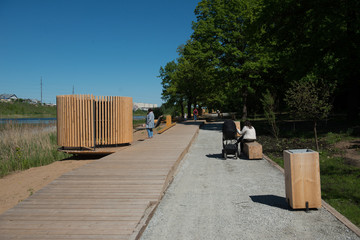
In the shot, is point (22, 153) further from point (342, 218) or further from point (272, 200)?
point (342, 218)

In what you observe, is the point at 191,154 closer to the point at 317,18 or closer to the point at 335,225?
the point at 335,225

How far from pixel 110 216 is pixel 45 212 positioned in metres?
1.20

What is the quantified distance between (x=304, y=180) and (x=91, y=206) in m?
3.93

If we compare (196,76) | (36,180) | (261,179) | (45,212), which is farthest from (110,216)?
(196,76)

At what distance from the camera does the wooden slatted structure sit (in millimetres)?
11445

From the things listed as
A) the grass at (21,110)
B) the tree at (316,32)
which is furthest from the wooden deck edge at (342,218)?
the grass at (21,110)

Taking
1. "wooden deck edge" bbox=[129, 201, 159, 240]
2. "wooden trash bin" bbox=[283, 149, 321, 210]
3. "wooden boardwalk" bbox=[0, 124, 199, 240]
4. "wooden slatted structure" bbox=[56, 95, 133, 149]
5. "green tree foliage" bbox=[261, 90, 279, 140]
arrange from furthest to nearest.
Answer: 1. "green tree foliage" bbox=[261, 90, 279, 140]
2. "wooden slatted structure" bbox=[56, 95, 133, 149]
3. "wooden trash bin" bbox=[283, 149, 321, 210]
4. "wooden boardwalk" bbox=[0, 124, 199, 240]
5. "wooden deck edge" bbox=[129, 201, 159, 240]

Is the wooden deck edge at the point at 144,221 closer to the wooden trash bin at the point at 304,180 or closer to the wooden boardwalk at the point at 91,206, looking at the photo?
the wooden boardwalk at the point at 91,206

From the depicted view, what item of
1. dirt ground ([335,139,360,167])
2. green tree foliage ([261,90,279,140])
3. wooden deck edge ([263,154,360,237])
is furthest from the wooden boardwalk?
green tree foliage ([261,90,279,140])

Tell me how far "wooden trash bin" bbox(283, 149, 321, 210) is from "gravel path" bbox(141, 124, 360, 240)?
0.63 ft

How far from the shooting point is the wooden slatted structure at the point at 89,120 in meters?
11.4

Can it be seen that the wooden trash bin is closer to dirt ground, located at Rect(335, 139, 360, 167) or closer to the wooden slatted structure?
dirt ground, located at Rect(335, 139, 360, 167)

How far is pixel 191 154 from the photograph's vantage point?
11.4 m

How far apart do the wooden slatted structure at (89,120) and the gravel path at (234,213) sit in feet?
18.6
